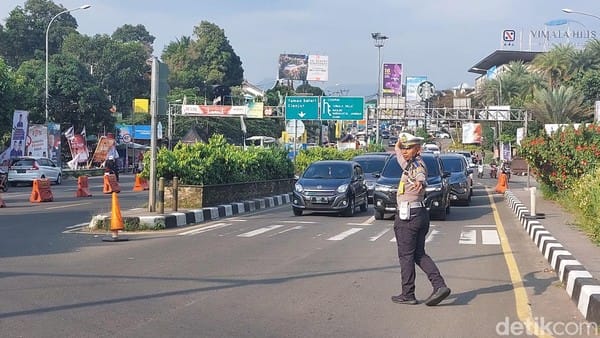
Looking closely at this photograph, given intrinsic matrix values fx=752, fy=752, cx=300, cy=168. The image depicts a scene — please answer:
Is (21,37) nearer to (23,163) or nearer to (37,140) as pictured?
(37,140)

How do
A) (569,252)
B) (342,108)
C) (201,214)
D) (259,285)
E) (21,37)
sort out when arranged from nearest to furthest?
(259,285) < (569,252) < (201,214) < (342,108) < (21,37)

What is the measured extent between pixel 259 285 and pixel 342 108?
3830 centimetres

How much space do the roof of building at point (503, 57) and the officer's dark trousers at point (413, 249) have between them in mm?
79881

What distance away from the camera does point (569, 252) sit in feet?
37.8

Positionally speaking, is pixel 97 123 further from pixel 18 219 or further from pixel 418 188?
pixel 418 188

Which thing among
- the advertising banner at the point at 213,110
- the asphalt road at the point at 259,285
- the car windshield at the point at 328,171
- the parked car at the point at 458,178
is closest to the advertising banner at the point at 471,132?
the advertising banner at the point at 213,110

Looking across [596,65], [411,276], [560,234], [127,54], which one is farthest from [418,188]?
[127,54]

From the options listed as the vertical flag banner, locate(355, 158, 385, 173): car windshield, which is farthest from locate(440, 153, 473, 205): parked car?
the vertical flag banner

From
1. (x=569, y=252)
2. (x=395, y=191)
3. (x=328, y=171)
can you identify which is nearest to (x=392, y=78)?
(x=328, y=171)

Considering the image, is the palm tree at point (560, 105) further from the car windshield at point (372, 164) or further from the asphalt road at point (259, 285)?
the asphalt road at point (259, 285)

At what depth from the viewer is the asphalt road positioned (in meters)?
7.35

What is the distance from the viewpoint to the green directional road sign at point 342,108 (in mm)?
47062

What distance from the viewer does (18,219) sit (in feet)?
59.6

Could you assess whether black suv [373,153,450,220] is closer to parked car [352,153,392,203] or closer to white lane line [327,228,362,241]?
white lane line [327,228,362,241]
